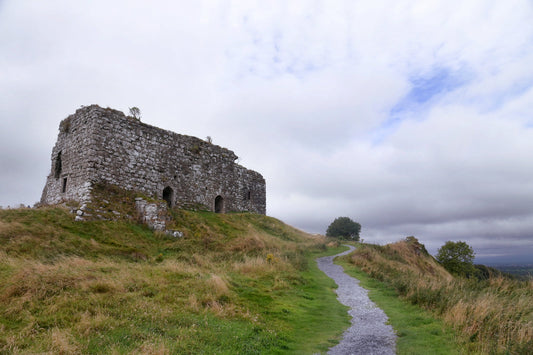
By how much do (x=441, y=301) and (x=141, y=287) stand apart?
9.87 m

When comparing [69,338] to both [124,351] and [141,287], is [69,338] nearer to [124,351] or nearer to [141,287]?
[124,351]

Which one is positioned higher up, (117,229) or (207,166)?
(207,166)

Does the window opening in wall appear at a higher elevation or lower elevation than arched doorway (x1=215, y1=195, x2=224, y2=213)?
higher

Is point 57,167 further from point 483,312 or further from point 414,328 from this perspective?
point 483,312

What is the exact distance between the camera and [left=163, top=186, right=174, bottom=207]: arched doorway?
24.7 meters

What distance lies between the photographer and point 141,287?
9977mm

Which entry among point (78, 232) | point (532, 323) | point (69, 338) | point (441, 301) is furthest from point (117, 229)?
point (532, 323)

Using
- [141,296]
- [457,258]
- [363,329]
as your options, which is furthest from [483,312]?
[457,258]

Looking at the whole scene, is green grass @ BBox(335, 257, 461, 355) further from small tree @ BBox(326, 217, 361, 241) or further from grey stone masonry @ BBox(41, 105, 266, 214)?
small tree @ BBox(326, 217, 361, 241)

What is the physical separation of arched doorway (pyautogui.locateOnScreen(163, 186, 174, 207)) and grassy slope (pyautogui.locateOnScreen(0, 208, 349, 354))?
6506mm

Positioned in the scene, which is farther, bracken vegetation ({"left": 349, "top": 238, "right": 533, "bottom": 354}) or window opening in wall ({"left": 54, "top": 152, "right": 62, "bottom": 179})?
window opening in wall ({"left": 54, "top": 152, "right": 62, "bottom": 179})

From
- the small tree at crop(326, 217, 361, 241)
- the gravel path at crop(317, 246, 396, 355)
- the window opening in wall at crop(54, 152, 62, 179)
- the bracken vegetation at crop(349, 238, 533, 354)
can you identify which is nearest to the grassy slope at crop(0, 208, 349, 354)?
the gravel path at crop(317, 246, 396, 355)

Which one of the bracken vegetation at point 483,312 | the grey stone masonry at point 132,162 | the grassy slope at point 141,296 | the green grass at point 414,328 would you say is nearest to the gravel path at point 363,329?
the green grass at point 414,328

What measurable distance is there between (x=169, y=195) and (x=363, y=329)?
1918 centimetres
